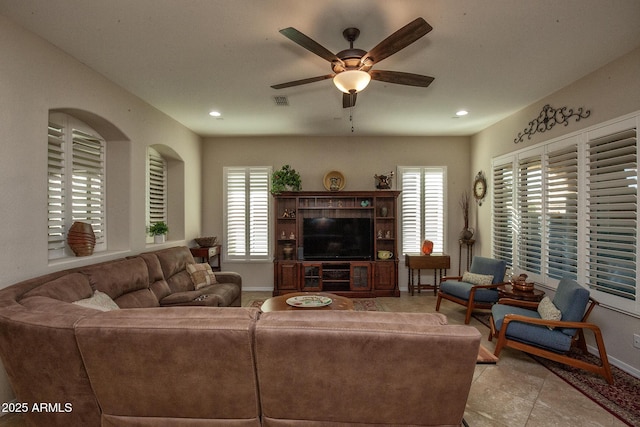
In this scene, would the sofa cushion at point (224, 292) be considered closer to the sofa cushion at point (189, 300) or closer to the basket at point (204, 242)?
the sofa cushion at point (189, 300)

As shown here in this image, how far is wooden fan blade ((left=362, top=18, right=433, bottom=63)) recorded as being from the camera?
1899mm

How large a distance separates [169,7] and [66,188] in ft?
7.06

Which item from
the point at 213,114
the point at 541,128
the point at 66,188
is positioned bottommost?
the point at 66,188

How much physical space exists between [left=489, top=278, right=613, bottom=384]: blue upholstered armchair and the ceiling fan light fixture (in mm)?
2557

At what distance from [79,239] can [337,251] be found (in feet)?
12.1

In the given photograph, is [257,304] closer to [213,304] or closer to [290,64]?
[213,304]

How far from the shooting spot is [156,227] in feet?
14.4

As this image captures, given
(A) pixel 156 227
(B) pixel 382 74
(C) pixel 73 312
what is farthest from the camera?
(A) pixel 156 227

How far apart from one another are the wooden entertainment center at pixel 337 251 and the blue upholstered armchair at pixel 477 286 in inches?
44.8

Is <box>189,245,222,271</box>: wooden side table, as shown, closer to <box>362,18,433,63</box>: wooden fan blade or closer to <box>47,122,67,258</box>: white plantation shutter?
<box>47,122,67,258</box>: white plantation shutter

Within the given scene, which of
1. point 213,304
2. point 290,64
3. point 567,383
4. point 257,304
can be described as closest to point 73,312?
point 213,304

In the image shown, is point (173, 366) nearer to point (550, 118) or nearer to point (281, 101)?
point (281, 101)

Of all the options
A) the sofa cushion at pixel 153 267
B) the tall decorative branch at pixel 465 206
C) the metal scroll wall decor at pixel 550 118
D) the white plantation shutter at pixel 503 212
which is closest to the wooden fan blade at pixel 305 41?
the sofa cushion at pixel 153 267

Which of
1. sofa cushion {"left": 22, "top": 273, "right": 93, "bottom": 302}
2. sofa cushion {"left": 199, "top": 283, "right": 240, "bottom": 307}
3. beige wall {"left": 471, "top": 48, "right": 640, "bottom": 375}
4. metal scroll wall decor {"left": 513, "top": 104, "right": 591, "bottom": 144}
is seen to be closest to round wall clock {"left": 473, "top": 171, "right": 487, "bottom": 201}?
metal scroll wall decor {"left": 513, "top": 104, "right": 591, "bottom": 144}
